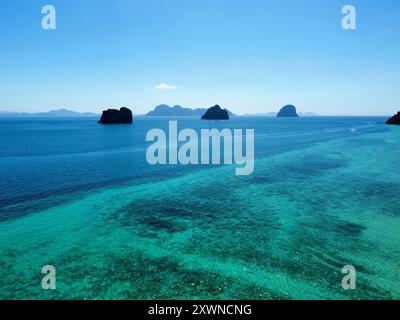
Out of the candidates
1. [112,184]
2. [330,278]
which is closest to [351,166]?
[330,278]

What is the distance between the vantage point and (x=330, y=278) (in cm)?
1462

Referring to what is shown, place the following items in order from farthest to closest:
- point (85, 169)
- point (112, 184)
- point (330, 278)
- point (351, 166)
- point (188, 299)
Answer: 1. point (351, 166)
2. point (85, 169)
3. point (112, 184)
4. point (330, 278)
5. point (188, 299)

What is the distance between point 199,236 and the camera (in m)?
20.2

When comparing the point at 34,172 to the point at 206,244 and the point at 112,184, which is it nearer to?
the point at 112,184

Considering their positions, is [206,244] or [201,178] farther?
[201,178]

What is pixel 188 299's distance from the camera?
1314cm

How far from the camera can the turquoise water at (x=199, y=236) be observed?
14.2 meters

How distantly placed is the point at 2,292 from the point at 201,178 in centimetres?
2745

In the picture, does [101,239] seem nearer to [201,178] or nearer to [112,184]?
[112,184]

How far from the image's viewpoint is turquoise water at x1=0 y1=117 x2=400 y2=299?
14.2m
